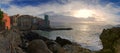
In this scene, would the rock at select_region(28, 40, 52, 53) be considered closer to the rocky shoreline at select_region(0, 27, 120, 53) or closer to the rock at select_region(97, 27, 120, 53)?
the rocky shoreline at select_region(0, 27, 120, 53)

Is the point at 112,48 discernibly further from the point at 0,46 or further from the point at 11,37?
the point at 11,37

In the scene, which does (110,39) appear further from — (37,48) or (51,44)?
(51,44)

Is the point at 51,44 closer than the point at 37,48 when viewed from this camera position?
No

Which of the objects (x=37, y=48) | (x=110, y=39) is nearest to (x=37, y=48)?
(x=37, y=48)

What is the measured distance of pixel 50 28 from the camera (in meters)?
149

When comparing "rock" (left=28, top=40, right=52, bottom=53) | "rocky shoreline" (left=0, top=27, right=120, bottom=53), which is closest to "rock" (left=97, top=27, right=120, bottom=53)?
"rocky shoreline" (left=0, top=27, right=120, bottom=53)

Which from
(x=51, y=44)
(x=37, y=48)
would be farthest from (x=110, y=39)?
(x=51, y=44)

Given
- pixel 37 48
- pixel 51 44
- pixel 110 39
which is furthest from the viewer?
pixel 51 44

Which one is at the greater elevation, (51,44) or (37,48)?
(37,48)

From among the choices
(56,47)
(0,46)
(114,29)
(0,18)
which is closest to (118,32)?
(114,29)

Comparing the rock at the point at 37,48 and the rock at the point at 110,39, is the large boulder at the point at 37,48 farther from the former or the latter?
the rock at the point at 110,39

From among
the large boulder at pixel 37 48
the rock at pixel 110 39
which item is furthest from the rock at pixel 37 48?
the rock at pixel 110 39

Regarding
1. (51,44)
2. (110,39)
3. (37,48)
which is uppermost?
(110,39)

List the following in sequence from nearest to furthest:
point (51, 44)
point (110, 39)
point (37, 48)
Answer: point (110, 39) → point (37, 48) → point (51, 44)
